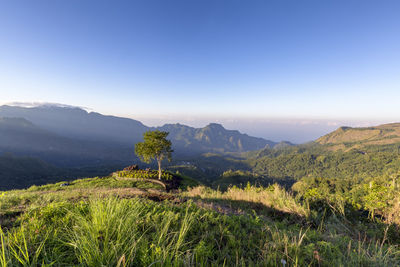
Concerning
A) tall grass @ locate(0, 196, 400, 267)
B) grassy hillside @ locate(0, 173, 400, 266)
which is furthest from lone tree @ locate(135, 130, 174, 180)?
tall grass @ locate(0, 196, 400, 267)

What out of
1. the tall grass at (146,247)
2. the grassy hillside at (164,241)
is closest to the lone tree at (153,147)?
the grassy hillside at (164,241)

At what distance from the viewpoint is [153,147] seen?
22.6 metres

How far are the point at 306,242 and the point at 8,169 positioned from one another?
903ft

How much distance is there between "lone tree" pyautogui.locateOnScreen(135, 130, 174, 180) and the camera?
73.2 feet

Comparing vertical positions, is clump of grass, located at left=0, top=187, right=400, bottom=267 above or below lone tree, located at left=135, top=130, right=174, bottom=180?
above

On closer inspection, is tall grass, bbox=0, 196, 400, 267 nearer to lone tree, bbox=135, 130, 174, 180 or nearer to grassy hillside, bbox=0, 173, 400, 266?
grassy hillside, bbox=0, 173, 400, 266

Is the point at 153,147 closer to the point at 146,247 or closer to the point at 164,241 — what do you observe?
the point at 164,241

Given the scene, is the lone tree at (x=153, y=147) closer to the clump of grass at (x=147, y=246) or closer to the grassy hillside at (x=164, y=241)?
the grassy hillside at (x=164, y=241)

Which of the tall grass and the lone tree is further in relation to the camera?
the lone tree

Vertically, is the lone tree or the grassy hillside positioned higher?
the grassy hillside

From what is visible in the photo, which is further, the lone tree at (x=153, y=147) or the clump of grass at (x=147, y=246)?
the lone tree at (x=153, y=147)

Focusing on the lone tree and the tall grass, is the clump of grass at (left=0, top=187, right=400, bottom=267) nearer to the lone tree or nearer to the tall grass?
the tall grass

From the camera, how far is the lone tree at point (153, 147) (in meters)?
22.3

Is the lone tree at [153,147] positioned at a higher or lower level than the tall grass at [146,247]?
lower
